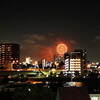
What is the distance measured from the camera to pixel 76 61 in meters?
157

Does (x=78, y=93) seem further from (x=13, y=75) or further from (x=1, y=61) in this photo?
(x=1, y=61)

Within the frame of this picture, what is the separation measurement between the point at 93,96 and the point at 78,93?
20.1 feet

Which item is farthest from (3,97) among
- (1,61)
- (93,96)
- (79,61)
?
(1,61)

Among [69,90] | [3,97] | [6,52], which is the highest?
[6,52]

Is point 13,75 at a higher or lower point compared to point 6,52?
lower

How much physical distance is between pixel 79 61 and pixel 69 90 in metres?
143

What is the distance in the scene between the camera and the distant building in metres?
152

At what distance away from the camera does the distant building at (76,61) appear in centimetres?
15175

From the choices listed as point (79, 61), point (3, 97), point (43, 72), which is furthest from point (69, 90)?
point (79, 61)

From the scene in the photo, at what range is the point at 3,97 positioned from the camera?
89.1 ft

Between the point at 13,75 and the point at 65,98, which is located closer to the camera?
the point at 65,98

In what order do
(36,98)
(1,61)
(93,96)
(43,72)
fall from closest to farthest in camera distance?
(93,96) < (36,98) < (43,72) < (1,61)

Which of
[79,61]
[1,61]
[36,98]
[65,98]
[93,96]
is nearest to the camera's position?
[65,98]

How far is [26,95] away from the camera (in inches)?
898
